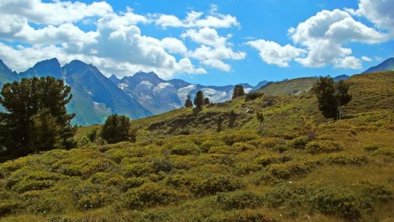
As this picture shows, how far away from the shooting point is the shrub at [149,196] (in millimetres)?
17688

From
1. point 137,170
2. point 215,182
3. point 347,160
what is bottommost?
point 347,160

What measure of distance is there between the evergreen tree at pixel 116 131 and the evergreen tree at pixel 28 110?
42.5 feet

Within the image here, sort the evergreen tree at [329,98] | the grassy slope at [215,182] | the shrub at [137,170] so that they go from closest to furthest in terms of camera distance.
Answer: the grassy slope at [215,182] < the shrub at [137,170] < the evergreen tree at [329,98]

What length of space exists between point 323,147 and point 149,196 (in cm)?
1241

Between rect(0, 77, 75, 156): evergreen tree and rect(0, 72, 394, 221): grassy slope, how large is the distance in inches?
1115

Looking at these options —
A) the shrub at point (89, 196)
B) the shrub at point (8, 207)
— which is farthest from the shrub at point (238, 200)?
the shrub at point (8, 207)

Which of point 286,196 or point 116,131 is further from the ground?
point 116,131

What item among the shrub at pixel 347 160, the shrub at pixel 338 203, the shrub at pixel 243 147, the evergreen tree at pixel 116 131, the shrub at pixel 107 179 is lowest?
the shrub at pixel 338 203

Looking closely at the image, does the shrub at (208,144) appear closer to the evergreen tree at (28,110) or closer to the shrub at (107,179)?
the shrub at (107,179)

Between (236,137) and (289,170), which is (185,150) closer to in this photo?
(236,137)

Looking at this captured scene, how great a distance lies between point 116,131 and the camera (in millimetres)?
80812

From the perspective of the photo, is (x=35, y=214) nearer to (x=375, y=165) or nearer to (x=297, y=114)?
(x=375, y=165)

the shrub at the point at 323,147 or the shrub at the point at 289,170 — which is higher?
the shrub at the point at 323,147

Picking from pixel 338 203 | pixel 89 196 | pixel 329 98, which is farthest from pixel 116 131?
pixel 338 203
